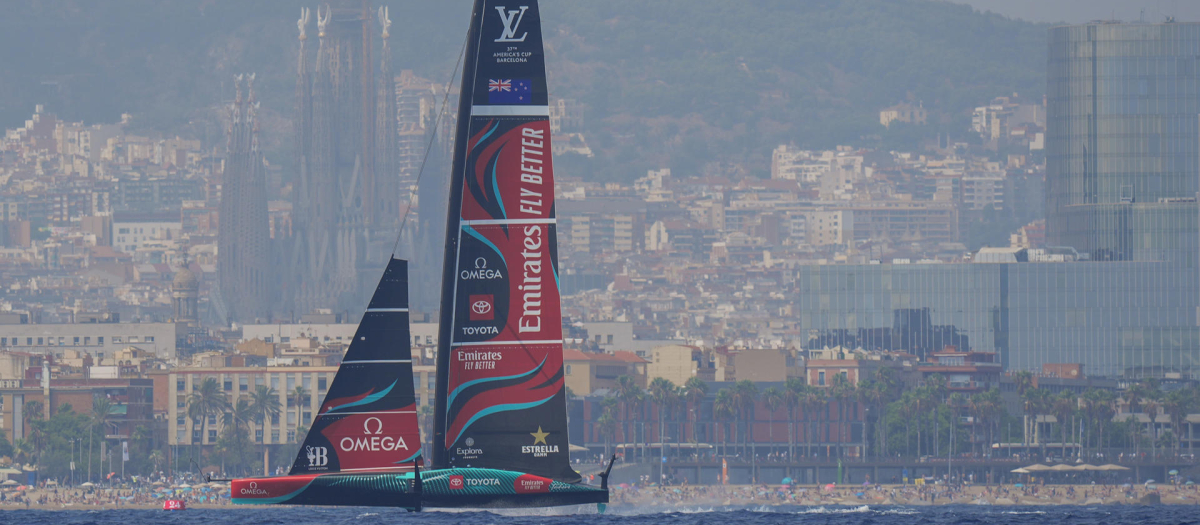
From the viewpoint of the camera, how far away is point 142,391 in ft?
525

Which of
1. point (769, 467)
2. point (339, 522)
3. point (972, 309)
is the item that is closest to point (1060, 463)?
point (769, 467)

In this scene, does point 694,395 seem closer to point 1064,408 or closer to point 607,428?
point 607,428

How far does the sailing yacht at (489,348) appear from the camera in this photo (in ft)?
140

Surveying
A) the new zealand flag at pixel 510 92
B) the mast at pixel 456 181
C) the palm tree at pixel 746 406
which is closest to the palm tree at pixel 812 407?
the palm tree at pixel 746 406

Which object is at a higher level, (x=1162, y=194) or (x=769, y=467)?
(x=1162, y=194)

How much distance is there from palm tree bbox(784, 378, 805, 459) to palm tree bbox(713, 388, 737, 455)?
3606 millimetres

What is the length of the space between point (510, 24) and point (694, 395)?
4765 inches

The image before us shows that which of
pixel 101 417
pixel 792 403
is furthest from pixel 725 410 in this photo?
pixel 101 417

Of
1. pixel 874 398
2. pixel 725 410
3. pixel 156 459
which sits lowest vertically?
pixel 156 459

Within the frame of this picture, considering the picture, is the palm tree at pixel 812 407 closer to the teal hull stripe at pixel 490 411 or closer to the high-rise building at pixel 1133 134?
the high-rise building at pixel 1133 134

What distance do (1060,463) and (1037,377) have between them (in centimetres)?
2634

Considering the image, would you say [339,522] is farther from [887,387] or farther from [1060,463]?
[887,387]

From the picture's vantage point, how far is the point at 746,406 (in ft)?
530

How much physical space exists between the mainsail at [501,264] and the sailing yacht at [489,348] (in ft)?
0.06
